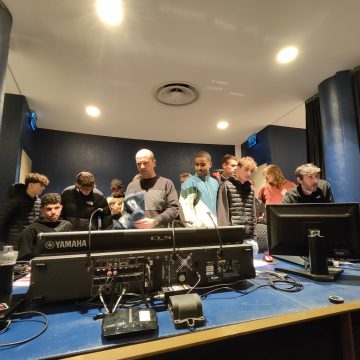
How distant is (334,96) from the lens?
251 cm

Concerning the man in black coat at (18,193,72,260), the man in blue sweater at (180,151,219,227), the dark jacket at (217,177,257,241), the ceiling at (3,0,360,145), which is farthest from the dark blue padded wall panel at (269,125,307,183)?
the man in black coat at (18,193,72,260)

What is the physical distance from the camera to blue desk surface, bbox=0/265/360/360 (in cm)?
61

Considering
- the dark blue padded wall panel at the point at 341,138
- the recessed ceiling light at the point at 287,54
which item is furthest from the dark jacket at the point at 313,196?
the recessed ceiling light at the point at 287,54

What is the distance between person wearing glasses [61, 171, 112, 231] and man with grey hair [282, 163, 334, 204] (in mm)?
1734

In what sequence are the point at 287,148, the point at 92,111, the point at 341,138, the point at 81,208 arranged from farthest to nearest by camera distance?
1. the point at 287,148
2. the point at 92,111
3. the point at 341,138
4. the point at 81,208

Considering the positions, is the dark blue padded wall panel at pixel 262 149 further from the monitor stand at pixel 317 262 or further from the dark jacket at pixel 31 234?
the dark jacket at pixel 31 234

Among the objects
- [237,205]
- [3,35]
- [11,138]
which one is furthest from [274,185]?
[11,138]

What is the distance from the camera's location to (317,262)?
3.82ft

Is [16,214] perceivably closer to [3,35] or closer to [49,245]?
[3,35]

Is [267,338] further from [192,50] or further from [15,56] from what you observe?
[15,56]

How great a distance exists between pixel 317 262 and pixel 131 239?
3.04 feet

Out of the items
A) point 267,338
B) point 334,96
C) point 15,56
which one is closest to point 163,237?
point 267,338

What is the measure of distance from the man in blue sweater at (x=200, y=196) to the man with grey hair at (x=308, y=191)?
2.22ft

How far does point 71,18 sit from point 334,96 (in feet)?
8.62
